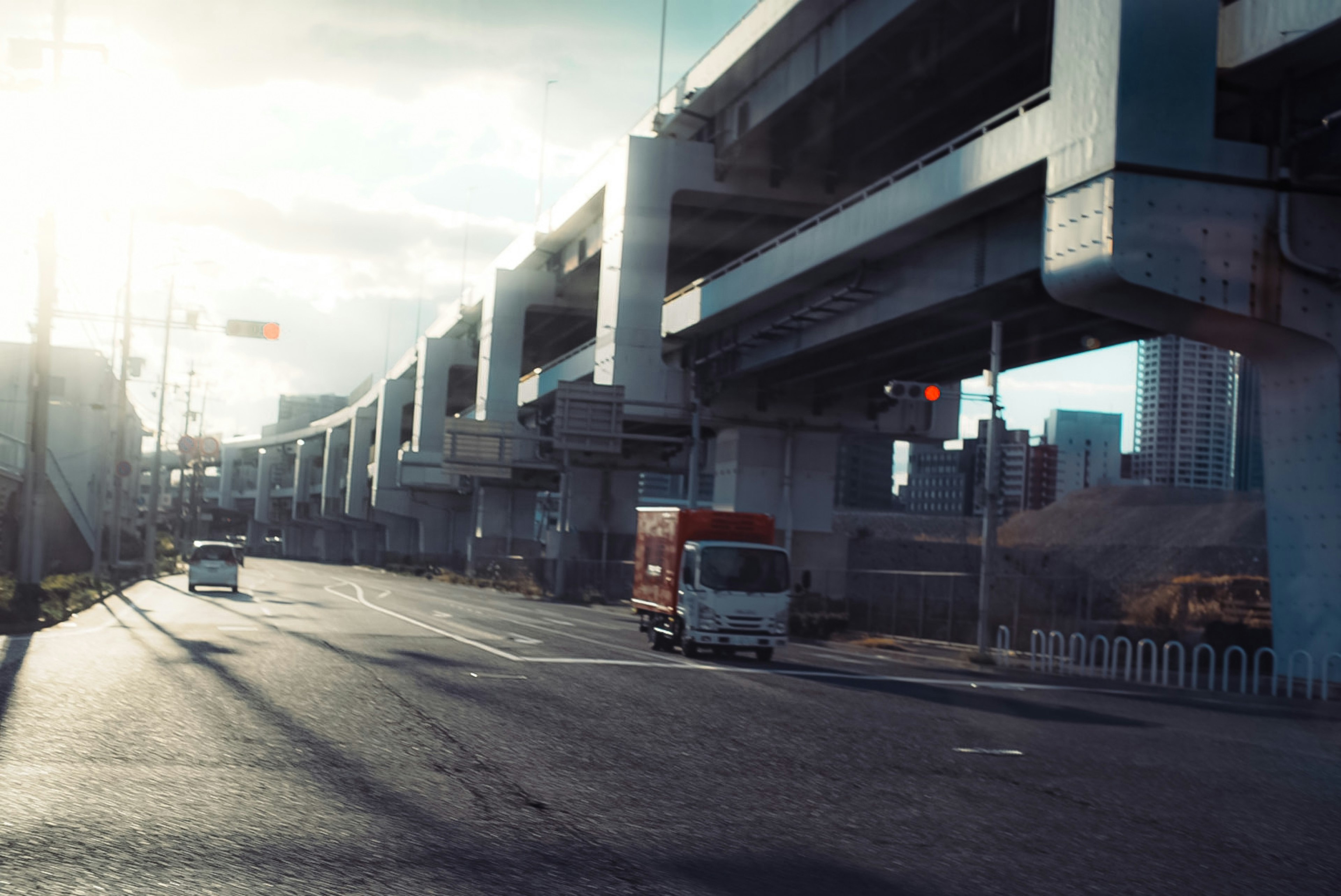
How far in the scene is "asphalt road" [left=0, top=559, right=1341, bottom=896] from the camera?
6.36 meters

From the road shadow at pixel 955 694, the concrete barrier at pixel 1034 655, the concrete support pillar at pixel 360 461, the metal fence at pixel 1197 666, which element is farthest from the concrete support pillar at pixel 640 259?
the concrete support pillar at pixel 360 461

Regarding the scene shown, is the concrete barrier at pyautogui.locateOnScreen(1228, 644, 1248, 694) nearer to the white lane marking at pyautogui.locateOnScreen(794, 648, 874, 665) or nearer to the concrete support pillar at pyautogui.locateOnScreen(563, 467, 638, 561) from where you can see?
the white lane marking at pyautogui.locateOnScreen(794, 648, 874, 665)

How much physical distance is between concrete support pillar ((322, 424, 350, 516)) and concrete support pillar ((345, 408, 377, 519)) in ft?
45.9

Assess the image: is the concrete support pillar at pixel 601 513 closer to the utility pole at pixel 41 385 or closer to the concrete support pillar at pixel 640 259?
the concrete support pillar at pixel 640 259

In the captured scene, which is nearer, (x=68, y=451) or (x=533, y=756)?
(x=533, y=756)

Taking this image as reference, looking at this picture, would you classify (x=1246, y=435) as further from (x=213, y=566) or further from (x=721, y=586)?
(x=721, y=586)

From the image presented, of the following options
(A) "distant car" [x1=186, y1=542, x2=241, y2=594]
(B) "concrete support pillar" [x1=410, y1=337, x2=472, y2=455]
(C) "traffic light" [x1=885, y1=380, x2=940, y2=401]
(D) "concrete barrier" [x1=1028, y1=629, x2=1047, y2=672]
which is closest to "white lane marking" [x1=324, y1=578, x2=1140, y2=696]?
(D) "concrete barrier" [x1=1028, y1=629, x2=1047, y2=672]

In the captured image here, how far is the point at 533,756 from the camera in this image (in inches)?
394

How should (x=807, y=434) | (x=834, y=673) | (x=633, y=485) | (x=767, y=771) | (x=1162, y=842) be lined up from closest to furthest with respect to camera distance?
(x=1162, y=842) < (x=767, y=771) < (x=834, y=673) < (x=807, y=434) < (x=633, y=485)

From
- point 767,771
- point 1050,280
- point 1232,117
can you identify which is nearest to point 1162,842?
point 767,771

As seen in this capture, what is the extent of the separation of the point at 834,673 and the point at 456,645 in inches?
263

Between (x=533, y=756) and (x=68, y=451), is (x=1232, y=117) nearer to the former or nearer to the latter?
(x=533, y=756)

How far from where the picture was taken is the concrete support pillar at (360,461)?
11506 cm

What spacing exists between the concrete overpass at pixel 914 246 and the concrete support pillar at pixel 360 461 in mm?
48696
